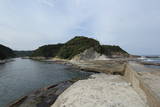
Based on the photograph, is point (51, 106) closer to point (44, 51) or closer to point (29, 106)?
point (29, 106)

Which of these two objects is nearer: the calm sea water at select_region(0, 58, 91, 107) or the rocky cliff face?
the calm sea water at select_region(0, 58, 91, 107)

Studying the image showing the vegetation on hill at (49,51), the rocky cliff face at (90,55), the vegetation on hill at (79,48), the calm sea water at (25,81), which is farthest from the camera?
the vegetation on hill at (49,51)

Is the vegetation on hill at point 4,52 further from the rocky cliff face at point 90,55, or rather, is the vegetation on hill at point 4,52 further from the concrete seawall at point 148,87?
the concrete seawall at point 148,87

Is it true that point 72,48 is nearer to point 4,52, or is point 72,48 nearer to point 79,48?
point 79,48

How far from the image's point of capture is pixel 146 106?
776cm

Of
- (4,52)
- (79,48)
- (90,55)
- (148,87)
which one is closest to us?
(148,87)

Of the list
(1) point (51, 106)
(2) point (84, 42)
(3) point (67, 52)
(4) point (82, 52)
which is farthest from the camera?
(2) point (84, 42)

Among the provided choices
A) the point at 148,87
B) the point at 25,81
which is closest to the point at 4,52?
the point at 25,81

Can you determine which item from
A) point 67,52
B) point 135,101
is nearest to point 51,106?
point 135,101

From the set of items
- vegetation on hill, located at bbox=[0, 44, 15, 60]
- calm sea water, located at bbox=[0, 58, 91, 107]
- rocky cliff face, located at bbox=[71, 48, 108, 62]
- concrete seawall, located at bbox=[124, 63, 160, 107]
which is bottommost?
calm sea water, located at bbox=[0, 58, 91, 107]

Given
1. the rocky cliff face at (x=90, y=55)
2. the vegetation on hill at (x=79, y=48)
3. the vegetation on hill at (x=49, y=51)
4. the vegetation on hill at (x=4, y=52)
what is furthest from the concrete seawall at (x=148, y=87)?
the vegetation on hill at (x=49, y=51)

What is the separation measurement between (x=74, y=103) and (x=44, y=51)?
11013 cm

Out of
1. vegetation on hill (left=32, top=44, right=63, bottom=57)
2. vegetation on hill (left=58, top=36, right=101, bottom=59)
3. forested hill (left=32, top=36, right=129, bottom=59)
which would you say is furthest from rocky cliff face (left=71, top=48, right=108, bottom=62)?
vegetation on hill (left=32, top=44, right=63, bottom=57)

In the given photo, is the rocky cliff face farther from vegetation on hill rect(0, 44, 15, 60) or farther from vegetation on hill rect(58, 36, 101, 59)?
vegetation on hill rect(0, 44, 15, 60)
